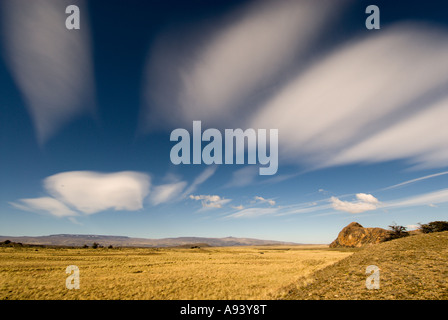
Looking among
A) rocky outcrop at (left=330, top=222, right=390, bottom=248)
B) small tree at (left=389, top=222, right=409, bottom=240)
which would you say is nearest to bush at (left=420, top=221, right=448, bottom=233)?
small tree at (left=389, top=222, right=409, bottom=240)

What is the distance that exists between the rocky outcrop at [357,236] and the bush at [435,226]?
4773 centimetres

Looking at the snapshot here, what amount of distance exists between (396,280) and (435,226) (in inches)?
1575

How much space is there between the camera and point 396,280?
1448 cm

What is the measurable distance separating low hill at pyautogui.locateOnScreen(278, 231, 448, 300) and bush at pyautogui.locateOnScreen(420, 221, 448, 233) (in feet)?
81.4

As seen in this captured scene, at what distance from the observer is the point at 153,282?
21953 mm

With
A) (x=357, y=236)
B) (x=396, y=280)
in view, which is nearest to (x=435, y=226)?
(x=396, y=280)

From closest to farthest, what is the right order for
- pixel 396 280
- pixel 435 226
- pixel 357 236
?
pixel 396 280 → pixel 435 226 → pixel 357 236

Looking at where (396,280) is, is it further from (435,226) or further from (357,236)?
(357,236)

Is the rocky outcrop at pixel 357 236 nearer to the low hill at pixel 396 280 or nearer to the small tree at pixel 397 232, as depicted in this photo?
the small tree at pixel 397 232

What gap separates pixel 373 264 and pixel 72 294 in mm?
26333

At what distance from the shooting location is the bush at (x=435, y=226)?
129ft

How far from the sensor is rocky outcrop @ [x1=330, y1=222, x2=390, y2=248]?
86.5 m
